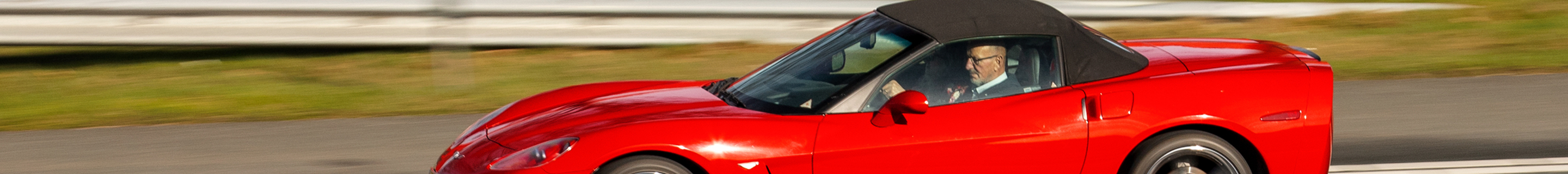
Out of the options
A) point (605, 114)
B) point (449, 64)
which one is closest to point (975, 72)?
point (605, 114)

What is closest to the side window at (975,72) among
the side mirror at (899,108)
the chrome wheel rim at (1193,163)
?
the side mirror at (899,108)

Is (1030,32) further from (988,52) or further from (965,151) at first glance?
(965,151)

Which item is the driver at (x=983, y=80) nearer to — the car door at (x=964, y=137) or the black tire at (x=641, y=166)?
the car door at (x=964, y=137)

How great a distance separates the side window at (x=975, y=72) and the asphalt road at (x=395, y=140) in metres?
1.88

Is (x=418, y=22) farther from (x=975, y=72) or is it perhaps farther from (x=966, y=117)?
(x=966, y=117)

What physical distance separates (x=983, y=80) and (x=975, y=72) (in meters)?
0.03

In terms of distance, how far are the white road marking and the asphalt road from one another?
3.3 inches

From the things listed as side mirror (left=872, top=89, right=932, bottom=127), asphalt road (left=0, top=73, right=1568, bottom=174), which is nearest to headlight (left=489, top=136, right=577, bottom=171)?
side mirror (left=872, top=89, right=932, bottom=127)

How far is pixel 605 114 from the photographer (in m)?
4.22

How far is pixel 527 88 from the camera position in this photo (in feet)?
27.6

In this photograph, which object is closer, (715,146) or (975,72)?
(715,146)

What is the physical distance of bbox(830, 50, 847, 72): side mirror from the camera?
4355mm

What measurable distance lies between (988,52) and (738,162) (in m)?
0.86

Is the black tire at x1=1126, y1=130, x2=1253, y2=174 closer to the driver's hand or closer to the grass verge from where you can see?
the driver's hand
